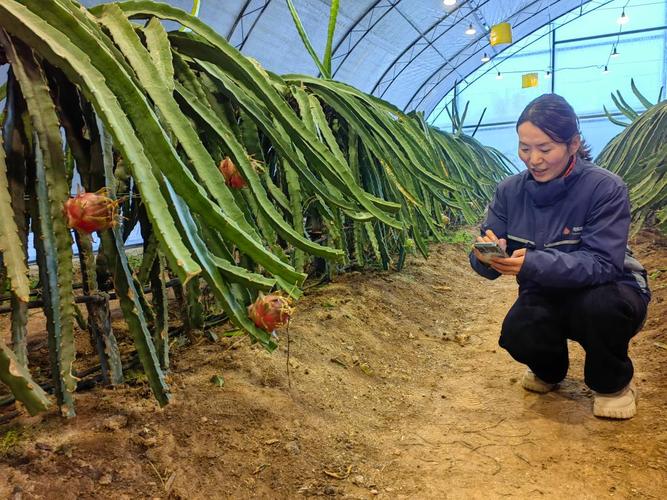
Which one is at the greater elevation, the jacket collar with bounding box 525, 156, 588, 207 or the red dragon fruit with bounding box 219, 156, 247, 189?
the red dragon fruit with bounding box 219, 156, 247, 189

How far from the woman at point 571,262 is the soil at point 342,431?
0.15 m

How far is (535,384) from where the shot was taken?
1675 mm

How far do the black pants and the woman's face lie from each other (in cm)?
39

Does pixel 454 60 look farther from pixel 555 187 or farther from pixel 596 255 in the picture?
pixel 596 255

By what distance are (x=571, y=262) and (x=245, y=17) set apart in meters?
6.45

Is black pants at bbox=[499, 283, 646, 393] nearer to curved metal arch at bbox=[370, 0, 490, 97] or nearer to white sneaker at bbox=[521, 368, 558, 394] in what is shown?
white sneaker at bbox=[521, 368, 558, 394]

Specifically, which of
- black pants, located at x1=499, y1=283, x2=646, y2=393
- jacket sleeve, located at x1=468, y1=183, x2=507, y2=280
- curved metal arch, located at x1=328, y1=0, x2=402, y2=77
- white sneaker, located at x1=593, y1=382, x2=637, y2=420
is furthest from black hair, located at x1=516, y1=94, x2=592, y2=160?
curved metal arch, located at x1=328, y1=0, x2=402, y2=77

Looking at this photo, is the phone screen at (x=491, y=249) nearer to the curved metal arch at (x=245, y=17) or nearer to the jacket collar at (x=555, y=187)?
the jacket collar at (x=555, y=187)

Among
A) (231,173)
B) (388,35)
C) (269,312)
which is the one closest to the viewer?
(269,312)

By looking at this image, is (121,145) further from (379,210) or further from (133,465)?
(379,210)

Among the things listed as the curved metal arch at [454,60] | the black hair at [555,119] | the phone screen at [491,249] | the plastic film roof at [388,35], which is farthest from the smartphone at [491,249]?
the curved metal arch at [454,60]

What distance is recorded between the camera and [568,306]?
1550 mm

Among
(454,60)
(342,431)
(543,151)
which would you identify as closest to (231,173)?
(342,431)

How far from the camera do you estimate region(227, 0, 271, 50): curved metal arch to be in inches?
252
